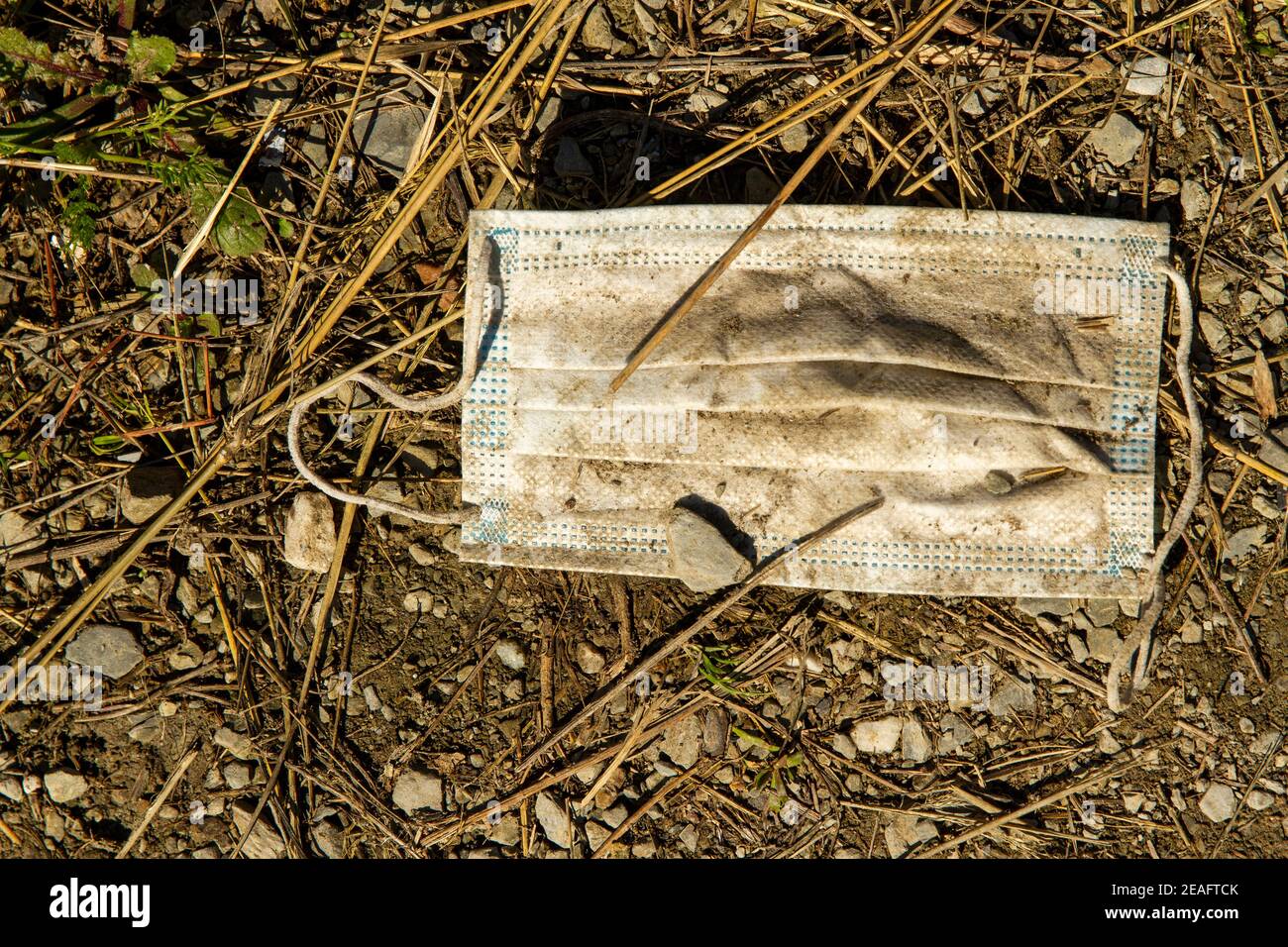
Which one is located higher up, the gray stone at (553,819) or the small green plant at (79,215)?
the small green plant at (79,215)

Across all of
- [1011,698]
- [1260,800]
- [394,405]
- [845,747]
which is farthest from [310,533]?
[1260,800]

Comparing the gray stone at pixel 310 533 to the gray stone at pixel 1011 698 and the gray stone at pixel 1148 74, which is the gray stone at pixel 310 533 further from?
the gray stone at pixel 1148 74

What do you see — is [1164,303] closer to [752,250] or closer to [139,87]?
A: [752,250]

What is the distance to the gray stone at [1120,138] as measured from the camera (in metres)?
2.65

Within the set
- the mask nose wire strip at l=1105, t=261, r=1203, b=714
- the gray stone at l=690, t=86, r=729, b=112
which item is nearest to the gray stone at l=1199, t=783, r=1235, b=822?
the mask nose wire strip at l=1105, t=261, r=1203, b=714

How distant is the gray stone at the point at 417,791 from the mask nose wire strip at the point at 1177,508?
2.31 m

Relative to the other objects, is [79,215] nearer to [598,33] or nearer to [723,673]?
[598,33]

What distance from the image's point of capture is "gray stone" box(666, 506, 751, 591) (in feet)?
8.05

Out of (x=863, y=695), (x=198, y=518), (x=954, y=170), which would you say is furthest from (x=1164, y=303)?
(x=198, y=518)

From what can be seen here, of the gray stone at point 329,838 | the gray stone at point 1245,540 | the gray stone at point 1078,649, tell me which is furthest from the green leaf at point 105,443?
the gray stone at point 1245,540

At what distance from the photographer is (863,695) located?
2.71 m

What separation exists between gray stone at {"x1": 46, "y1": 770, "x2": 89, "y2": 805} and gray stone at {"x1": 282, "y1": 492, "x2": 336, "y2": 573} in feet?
3.58

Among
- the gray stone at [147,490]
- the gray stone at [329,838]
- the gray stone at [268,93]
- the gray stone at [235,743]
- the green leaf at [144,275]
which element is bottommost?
the gray stone at [329,838]
